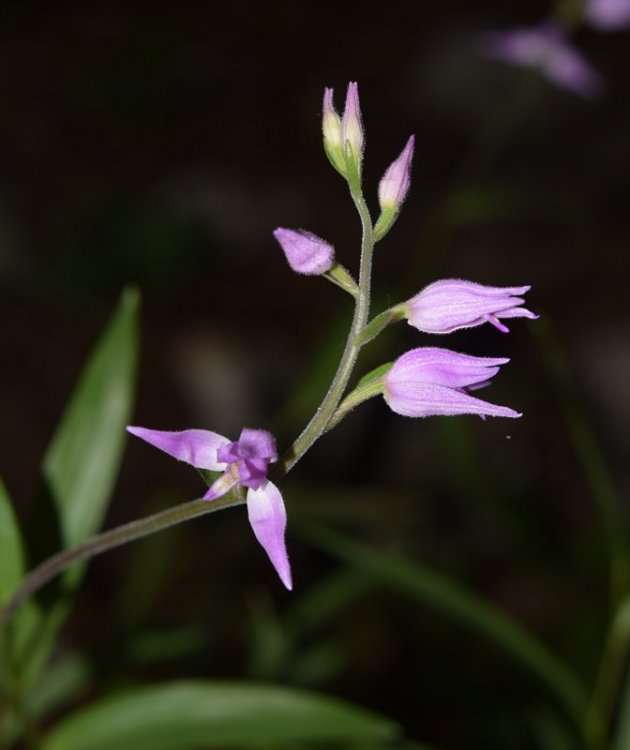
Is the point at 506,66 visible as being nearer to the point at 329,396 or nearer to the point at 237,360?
the point at 237,360

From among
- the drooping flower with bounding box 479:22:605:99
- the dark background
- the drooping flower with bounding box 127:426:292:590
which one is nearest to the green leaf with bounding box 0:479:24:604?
the drooping flower with bounding box 127:426:292:590

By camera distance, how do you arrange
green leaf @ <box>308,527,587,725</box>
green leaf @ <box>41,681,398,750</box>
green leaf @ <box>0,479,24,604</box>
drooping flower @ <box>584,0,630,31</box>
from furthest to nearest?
drooping flower @ <box>584,0,630,31</box> → green leaf @ <box>308,527,587,725</box> → green leaf @ <box>41,681,398,750</box> → green leaf @ <box>0,479,24,604</box>

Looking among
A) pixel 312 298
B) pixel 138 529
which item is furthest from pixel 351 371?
pixel 312 298

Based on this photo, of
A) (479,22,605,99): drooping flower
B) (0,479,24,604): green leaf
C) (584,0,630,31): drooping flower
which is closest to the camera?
(0,479,24,604): green leaf

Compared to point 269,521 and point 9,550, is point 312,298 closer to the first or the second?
point 9,550

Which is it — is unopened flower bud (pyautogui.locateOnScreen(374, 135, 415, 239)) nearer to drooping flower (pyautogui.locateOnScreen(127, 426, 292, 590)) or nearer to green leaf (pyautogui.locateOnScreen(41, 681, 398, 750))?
drooping flower (pyautogui.locateOnScreen(127, 426, 292, 590))

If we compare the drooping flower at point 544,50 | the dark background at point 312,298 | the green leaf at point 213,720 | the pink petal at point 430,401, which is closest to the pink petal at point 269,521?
the pink petal at point 430,401
